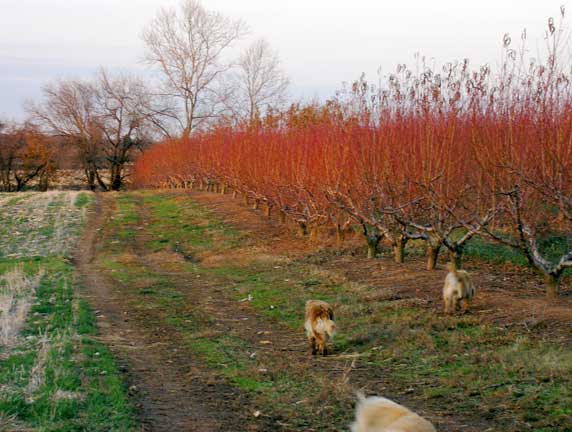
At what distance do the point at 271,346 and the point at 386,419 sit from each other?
5.08m

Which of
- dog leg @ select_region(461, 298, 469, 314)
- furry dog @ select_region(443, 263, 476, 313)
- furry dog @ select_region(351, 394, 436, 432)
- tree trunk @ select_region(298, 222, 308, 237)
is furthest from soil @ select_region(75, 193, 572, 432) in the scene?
tree trunk @ select_region(298, 222, 308, 237)

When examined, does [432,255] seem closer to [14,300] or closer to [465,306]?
[465,306]

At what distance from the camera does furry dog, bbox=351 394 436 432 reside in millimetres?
4242

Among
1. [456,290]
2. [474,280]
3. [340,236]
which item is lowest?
[474,280]

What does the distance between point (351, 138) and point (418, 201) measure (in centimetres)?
254

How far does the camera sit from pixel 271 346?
9461 mm

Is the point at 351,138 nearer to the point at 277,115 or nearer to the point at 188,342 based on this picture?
the point at 188,342

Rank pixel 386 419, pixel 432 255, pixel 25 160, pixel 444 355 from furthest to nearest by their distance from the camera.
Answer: pixel 25 160, pixel 432 255, pixel 444 355, pixel 386 419

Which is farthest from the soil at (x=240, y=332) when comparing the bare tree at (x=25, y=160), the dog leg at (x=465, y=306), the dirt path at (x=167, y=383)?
the bare tree at (x=25, y=160)

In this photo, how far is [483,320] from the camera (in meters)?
9.49

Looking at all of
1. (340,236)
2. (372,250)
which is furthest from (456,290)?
(340,236)

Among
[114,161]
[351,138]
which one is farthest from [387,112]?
[114,161]

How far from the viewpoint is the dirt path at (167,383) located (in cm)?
631

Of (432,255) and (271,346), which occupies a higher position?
(432,255)
